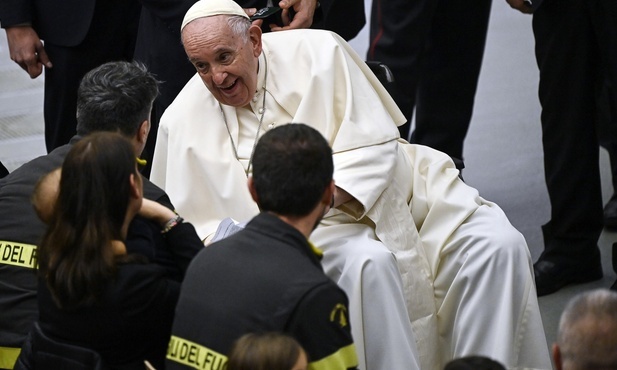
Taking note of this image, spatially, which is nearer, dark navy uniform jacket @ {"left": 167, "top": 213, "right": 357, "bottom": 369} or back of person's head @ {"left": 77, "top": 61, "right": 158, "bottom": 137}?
dark navy uniform jacket @ {"left": 167, "top": 213, "right": 357, "bottom": 369}

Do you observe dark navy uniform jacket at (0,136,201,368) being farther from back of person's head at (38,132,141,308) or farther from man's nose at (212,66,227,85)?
man's nose at (212,66,227,85)

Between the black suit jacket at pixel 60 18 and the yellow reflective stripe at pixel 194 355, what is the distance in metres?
A: 2.65

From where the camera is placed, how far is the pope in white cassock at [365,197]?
3910mm

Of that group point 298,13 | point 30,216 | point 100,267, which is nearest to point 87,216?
point 100,267

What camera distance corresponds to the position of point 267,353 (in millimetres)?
2641

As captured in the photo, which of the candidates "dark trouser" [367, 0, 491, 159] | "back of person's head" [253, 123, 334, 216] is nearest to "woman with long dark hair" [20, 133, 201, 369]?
"back of person's head" [253, 123, 334, 216]

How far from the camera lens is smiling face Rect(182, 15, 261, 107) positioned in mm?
4160

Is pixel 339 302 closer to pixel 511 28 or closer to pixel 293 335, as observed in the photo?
pixel 293 335

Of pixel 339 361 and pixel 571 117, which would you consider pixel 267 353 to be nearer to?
pixel 339 361

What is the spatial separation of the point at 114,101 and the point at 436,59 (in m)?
2.57

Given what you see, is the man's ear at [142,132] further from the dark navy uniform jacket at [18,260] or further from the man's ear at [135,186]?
the man's ear at [135,186]

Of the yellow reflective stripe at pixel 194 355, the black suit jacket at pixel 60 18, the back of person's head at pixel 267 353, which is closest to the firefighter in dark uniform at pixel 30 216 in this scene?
the yellow reflective stripe at pixel 194 355

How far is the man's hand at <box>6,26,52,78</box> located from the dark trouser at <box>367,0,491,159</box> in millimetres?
1471

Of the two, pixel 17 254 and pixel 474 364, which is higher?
pixel 474 364
